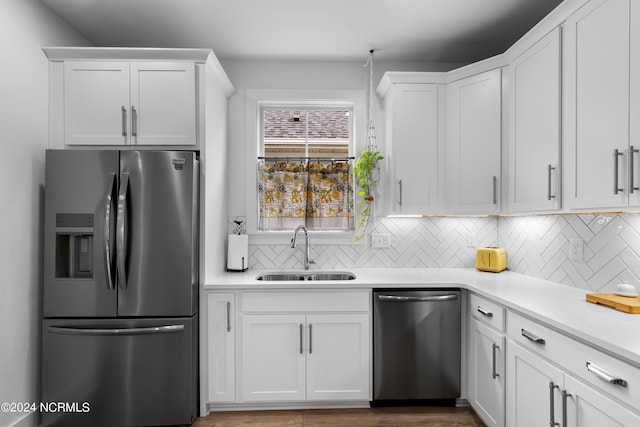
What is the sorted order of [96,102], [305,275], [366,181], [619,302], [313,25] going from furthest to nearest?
[366,181]
[305,275]
[313,25]
[96,102]
[619,302]

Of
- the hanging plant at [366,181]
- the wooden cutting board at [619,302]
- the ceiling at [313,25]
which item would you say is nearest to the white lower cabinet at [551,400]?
the wooden cutting board at [619,302]

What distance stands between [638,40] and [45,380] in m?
3.48

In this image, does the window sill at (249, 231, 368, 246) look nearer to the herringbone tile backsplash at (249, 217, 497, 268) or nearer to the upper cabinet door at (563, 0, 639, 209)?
the herringbone tile backsplash at (249, 217, 497, 268)

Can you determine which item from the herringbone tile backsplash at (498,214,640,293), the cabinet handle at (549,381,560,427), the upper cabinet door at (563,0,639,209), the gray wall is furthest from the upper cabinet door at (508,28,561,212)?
the gray wall

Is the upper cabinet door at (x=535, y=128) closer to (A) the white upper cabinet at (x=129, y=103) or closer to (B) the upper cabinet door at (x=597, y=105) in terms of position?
(B) the upper cabinet door at (x=597, y=105)

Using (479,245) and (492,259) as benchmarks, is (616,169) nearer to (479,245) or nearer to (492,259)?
(492,259)

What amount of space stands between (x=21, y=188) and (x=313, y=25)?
2090 mm

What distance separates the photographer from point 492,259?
114 inches

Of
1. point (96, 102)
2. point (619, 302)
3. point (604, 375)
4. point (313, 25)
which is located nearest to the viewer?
point (604, 375)

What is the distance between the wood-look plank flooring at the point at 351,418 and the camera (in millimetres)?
2381

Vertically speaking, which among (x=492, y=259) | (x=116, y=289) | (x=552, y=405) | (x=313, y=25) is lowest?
(x=552, y=405)

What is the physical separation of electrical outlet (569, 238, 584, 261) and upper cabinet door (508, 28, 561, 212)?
1.19ft

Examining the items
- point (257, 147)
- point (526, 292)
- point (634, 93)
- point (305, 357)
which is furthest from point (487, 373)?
point (257, 147)

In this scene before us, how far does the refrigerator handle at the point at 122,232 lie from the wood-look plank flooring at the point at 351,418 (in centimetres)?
108
